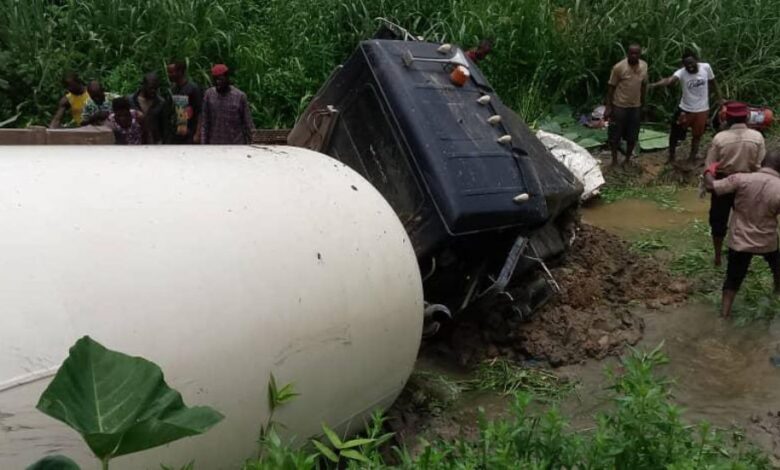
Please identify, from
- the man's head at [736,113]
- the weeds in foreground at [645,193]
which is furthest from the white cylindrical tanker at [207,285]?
the weeds in foreground at [645,193]

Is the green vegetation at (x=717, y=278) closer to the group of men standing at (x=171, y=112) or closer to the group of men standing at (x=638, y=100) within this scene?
the group of men standing at (x=638, y=100)

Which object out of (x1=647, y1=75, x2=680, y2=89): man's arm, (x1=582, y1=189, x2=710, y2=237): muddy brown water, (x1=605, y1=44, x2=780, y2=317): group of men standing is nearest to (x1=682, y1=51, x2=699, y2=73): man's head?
(x1=647, y1=75, x2=680, y2=89): man's arm

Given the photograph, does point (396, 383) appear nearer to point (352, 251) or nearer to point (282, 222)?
point (352, 251)

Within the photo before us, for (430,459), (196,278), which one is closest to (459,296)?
(430,459)

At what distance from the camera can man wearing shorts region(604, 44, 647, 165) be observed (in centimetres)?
893

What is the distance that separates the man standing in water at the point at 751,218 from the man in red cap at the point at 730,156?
676mm

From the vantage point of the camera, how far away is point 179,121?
722 centimetres

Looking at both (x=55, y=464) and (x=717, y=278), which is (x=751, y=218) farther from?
(x=55, y=464)

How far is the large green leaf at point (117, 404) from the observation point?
183 cm

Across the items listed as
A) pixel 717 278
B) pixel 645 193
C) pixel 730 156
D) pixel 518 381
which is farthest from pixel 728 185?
pixel 645 193

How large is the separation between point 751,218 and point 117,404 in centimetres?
444

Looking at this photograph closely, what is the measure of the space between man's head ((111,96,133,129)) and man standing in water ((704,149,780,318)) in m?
4.15

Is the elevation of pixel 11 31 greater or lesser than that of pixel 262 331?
lesser

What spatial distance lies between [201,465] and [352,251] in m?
0.95
